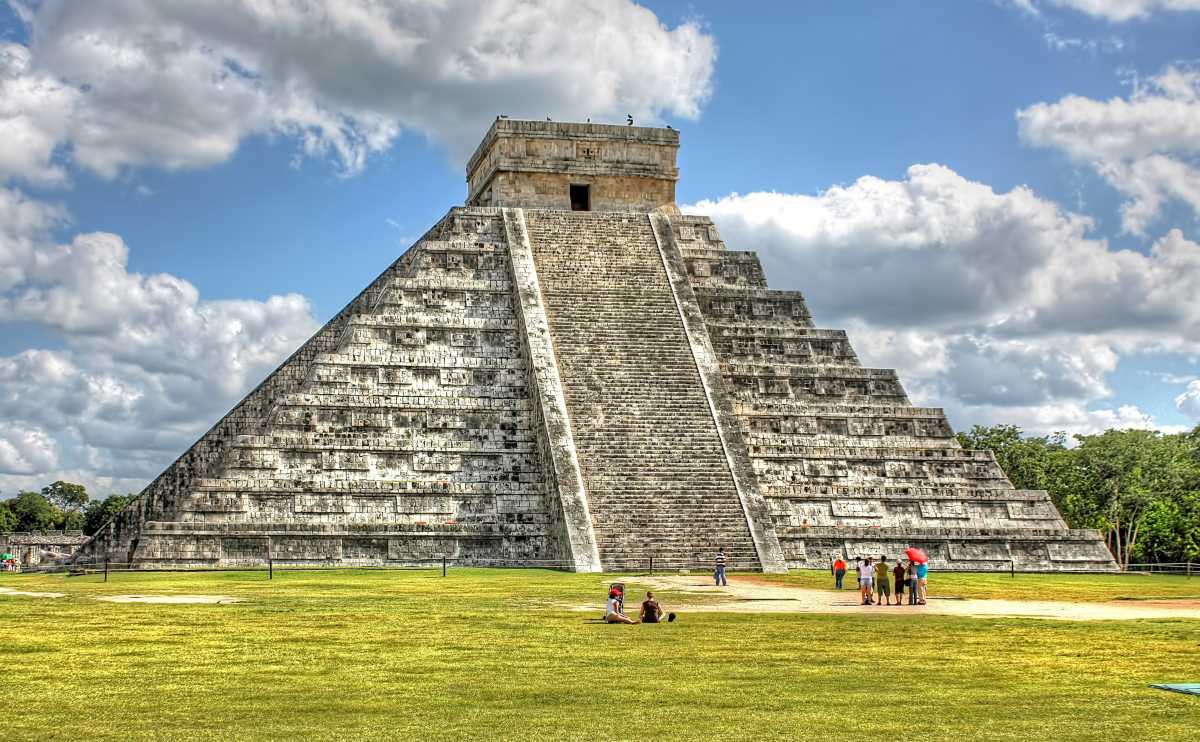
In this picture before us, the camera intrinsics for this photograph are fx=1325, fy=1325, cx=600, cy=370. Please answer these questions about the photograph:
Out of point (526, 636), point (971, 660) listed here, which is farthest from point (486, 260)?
point (971, 660)

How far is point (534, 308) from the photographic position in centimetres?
3166

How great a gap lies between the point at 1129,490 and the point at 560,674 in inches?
1413

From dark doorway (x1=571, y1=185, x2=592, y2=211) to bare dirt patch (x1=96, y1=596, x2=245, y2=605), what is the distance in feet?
67.3

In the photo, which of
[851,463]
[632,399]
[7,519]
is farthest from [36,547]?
[7,519]

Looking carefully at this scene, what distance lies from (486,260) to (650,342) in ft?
17.1

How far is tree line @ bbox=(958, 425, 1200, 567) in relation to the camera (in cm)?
4116

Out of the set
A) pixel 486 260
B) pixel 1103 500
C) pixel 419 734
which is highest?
pixel 486 260

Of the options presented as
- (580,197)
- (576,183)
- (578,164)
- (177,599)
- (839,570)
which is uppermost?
(578,164)

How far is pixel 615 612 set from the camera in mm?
15367

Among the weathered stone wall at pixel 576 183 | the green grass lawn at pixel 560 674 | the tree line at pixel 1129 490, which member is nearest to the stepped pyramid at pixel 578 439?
the weathered stone wall at pixel 576 183

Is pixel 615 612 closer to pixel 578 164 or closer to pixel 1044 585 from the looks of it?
pixel 1044 585

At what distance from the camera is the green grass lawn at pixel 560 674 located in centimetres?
886

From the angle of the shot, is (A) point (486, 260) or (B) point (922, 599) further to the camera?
(A) point (486, 260)

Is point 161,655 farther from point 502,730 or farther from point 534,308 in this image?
point 534,308
